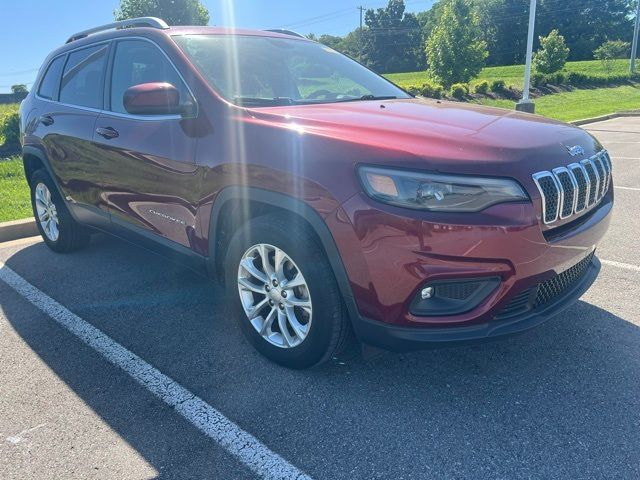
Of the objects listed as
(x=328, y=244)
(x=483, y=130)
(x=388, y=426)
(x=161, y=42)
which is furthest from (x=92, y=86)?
(x=388, y=426)

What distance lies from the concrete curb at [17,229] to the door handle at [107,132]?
2626 millimetres

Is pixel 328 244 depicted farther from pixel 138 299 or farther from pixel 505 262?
pixel 138 299

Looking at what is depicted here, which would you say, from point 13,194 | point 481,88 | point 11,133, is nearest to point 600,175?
point 13,194

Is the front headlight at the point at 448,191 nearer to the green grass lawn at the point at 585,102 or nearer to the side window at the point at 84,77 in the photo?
the side window at the point at 84,77

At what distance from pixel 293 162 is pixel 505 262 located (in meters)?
1.05

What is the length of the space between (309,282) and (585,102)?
88.1ft

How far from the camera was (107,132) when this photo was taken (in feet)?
11.8

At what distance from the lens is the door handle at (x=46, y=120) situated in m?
4.41

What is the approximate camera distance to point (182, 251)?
3.24m

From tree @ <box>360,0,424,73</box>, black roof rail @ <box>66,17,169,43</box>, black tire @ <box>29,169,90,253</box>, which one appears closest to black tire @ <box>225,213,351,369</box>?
black roof rail @ <box>66,17,169,43</box>

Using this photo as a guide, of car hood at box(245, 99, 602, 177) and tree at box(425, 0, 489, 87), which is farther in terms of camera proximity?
tree at box(425, 0, 489, 87)

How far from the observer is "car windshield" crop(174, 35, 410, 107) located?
3127 mm

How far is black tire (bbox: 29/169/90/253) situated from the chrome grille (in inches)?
154

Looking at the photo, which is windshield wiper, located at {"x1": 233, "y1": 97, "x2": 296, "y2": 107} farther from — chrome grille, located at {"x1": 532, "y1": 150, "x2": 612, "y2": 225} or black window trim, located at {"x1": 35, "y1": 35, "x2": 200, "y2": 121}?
chrome grille, located at {"x1": 532, "y1": 150, "x2": 612, "y2": 225}
